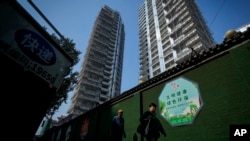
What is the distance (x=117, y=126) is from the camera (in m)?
6.30

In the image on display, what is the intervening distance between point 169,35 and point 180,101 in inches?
1610

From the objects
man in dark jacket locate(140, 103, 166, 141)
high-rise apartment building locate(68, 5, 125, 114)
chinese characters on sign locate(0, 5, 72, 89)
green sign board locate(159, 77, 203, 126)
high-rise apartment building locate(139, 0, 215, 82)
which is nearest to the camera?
chinese characters on sign locate(0, 5, 72, 89)

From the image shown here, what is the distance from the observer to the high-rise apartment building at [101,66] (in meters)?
46.6

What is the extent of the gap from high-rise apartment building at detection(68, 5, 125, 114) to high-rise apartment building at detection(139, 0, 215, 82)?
12.1 meters

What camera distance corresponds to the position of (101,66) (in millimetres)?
56562

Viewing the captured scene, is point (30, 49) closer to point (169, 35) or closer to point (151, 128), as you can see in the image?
point (151, 128)

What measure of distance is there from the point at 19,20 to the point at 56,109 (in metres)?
18.2

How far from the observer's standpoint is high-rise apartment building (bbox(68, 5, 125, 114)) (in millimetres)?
46559

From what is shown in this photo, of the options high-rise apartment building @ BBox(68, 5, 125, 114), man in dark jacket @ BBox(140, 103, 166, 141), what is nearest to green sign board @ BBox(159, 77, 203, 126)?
man in dark jacket @ BBox(140, 103, 166, 141)

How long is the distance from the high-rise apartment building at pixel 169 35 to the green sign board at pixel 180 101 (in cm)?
2512

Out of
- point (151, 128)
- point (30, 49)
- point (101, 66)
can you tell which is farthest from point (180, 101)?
point (101, 66)

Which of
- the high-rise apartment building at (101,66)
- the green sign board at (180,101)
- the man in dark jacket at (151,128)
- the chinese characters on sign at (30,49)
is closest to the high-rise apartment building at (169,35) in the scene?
the high-rise apartment building at (101,66)

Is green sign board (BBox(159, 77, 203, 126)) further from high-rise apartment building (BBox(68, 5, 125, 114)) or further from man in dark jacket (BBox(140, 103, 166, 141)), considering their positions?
high-rise apartment building (BBox(68, 5, 125, 114))

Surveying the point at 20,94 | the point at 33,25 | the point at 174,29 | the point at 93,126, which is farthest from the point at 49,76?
the point at 174,29
